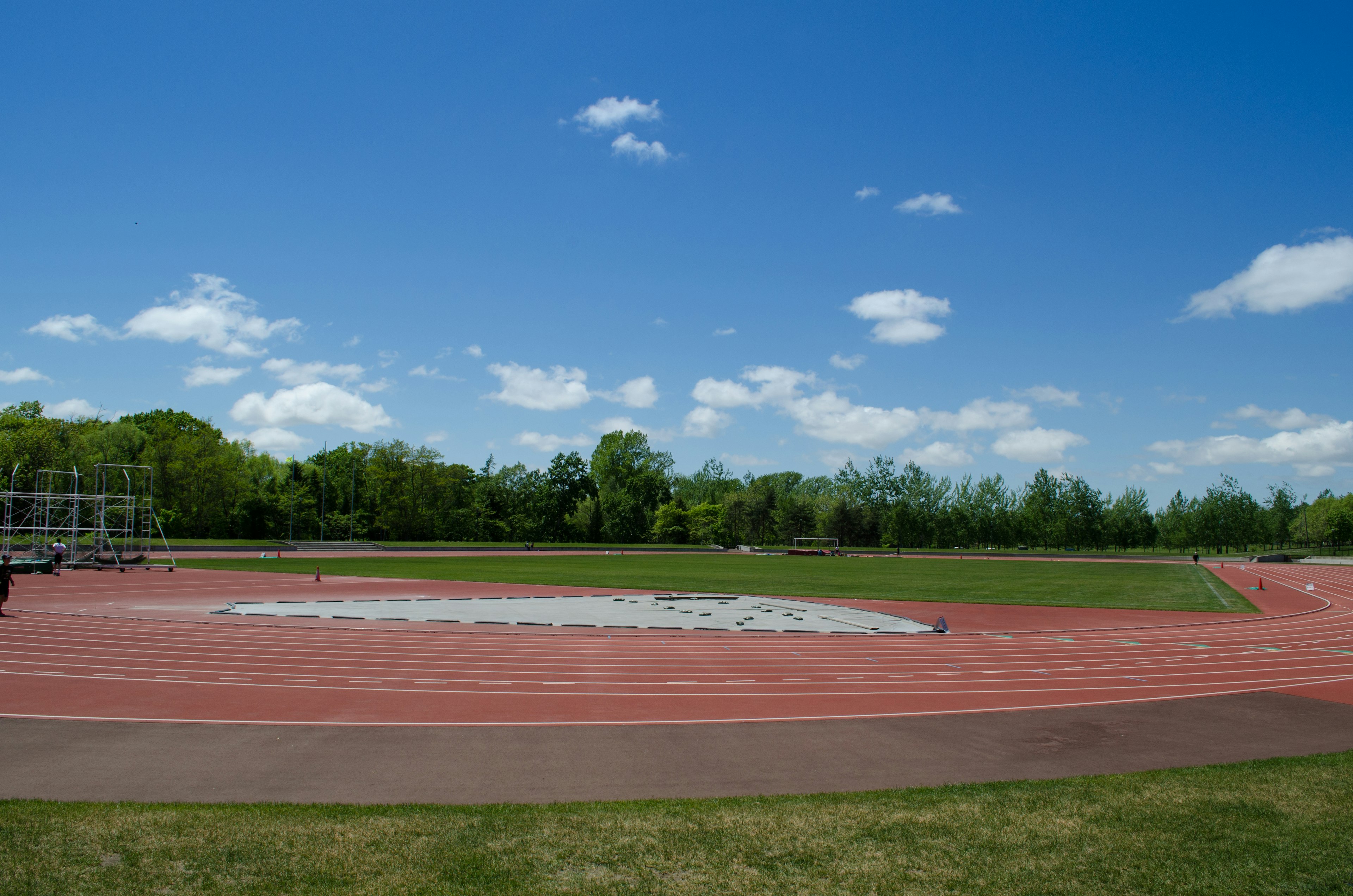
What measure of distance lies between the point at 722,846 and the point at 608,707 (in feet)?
17.6

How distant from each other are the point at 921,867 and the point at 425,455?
326ft

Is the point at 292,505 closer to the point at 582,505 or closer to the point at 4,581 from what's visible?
the point at 582,505

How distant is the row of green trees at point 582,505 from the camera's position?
3250 inches

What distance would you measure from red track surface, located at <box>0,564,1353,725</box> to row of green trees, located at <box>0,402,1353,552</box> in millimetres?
69438

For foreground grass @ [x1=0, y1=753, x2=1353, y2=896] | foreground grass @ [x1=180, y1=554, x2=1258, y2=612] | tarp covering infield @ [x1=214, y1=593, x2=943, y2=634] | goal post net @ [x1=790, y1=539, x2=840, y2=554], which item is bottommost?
goal post net @ [x1=790, y1=539, x2=840, y2=554]

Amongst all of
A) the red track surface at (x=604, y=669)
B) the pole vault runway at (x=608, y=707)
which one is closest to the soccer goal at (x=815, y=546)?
the red track surface at (x=604, y=669)

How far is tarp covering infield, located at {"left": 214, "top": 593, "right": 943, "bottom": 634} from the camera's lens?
1973 cm

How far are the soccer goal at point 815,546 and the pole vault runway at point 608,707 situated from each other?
2593 inches

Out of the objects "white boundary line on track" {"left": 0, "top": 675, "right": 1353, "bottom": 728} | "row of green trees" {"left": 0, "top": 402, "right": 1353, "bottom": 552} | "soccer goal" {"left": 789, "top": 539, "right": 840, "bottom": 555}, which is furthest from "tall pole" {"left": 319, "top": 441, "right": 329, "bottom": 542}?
"white boundary line on track" {"left": 0, "top": 675, "right": 1353, "bottom": 728}

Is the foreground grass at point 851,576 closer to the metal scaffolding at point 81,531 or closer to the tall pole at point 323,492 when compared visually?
the metal scaffolding at point 81,531

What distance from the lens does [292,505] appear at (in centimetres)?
8325

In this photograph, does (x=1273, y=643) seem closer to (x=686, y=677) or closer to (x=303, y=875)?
(x=686, y=677)

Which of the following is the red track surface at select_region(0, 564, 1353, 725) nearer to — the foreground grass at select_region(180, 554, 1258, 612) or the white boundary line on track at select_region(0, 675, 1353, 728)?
the white boundary line on track at select_region(0, 675, 1353, 728)

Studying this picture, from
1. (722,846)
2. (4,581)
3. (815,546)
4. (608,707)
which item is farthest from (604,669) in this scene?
(815,546)
